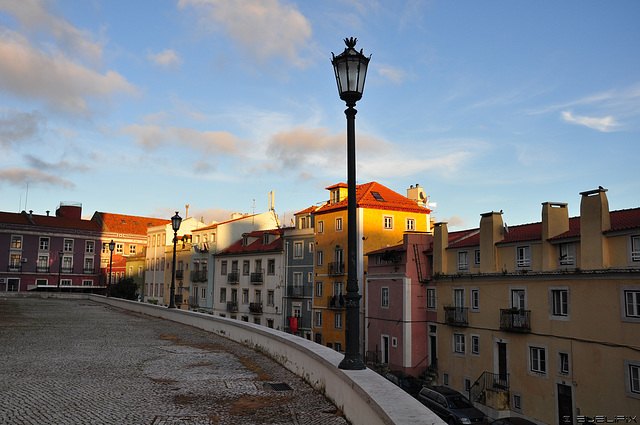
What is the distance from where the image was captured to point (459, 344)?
117ft

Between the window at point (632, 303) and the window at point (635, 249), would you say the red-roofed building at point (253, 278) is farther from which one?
the window at point (635, 249)

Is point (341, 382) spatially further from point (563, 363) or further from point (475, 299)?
point (475, 299)

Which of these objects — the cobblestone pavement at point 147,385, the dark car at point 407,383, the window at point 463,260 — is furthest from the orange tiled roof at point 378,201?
the cobblestone pavement at point 147,385

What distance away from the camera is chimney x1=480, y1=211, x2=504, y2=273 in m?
33.1

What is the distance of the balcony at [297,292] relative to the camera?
53.1 m

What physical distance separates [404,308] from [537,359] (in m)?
11.5

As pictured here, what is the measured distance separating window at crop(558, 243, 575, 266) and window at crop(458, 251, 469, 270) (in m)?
8.03

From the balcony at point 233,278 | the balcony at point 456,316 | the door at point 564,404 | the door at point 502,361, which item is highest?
the balcony at point 233,278

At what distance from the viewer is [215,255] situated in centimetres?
6494

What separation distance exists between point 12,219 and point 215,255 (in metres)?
34.5

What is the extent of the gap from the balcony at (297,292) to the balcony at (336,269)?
4.21m

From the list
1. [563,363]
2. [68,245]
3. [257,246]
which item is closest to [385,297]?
[563,363]

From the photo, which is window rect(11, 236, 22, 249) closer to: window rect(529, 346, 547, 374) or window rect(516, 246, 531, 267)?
window rect(516, 246, 531, 267)

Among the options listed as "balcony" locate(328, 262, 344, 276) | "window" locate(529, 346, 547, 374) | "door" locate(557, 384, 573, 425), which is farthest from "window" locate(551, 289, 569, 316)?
"balcony" locate(328, 262, 344, 276)
